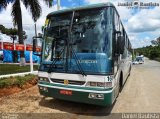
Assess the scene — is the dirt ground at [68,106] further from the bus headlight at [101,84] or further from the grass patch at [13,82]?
the bus headlight at [101,84]

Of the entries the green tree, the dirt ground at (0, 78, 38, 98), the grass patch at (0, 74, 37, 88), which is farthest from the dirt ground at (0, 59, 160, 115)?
the green tree

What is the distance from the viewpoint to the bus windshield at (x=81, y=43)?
6570mm

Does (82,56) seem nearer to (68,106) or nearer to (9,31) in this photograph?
(68,106)

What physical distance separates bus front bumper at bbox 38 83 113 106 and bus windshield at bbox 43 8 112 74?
1.74 feet

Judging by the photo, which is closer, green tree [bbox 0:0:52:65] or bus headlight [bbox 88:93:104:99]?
bus headlight [bbox 88:93:104:99]

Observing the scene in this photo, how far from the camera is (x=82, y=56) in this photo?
265 inches

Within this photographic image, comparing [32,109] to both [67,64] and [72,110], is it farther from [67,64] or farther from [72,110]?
[67,64]

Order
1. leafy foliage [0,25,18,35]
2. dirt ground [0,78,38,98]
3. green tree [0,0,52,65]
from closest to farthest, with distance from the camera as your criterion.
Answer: dirt ground [0,78,38,98]
green tree [0,0,52,65]
leafy foliage [0,25,18,35]

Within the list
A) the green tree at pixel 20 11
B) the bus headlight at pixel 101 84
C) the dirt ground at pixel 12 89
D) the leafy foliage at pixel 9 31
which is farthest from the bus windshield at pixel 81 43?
the leafy foliage at pixel 9 31

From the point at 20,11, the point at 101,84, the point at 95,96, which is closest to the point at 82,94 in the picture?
the point at 95,96

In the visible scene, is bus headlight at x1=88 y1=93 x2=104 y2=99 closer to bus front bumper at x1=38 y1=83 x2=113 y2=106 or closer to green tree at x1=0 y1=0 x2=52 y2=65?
bus front bumper at x1=38 y1=83 x2=113 y2=106

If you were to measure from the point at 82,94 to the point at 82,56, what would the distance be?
1.08 m

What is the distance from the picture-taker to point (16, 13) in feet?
58.3

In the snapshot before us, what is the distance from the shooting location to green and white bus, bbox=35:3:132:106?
6527 mm
